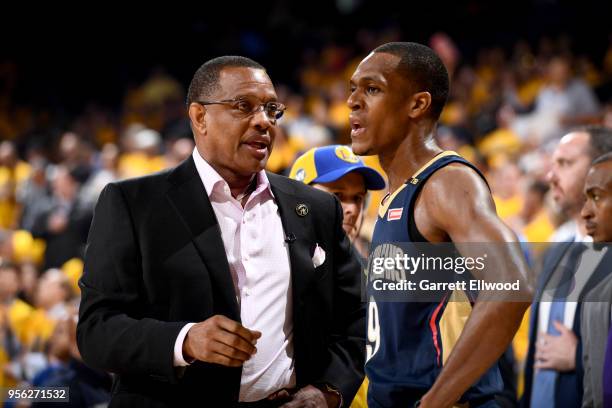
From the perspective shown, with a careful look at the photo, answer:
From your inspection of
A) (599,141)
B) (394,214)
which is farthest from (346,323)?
(599,141)

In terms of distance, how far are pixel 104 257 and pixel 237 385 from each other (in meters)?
0.58

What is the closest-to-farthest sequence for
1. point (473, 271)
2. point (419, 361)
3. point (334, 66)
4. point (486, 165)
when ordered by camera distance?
point (473, 271)
point (419, 361)
point (486, 165)
point (334, 66)

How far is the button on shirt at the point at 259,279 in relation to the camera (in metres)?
2.79

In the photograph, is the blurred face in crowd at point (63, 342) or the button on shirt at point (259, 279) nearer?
the button on shirt at point (259, 279)

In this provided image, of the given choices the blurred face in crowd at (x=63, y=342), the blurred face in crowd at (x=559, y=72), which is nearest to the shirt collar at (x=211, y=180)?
the blurred face in crowd at (x=63, y=342)

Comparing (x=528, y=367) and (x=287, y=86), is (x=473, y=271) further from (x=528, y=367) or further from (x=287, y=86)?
(x=287, y=86)

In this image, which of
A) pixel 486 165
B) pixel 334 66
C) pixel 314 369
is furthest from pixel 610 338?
pixel 334 66

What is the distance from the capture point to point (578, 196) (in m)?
4.40

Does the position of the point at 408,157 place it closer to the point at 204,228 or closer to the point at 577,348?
the point at 204,228

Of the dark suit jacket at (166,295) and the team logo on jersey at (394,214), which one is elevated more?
the team logo on jersey at (394,214)

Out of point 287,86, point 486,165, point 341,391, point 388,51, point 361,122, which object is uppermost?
point 287,86

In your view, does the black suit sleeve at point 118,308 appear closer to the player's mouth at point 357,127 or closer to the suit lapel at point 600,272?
the player's mouth at point 357,127

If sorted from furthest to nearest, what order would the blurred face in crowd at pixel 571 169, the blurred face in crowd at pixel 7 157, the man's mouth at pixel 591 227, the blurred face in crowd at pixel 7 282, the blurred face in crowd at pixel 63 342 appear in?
the blurred face in crowd at pixel 7 157
the blurred face in crowd at pixel 7 282
the blurred face in crowd at pixel 63 342
the blurred face in crowd at pixel 571 169
the man's mouth at pixel 591 227

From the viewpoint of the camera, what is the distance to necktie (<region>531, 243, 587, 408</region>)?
383cm
